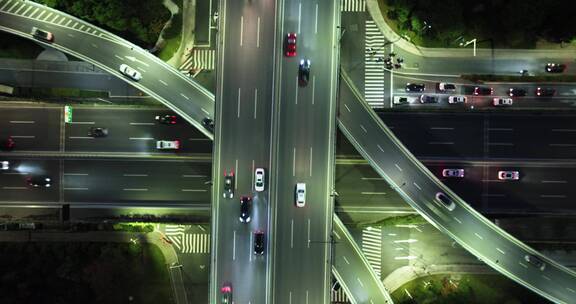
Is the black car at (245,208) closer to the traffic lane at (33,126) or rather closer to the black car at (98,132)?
the black car at (98,132)

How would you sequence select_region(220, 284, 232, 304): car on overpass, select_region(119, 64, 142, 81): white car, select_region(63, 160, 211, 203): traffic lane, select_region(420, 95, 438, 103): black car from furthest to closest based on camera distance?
select_region(63, 160, 211, 203): traffic lane
select_region(420, 95, 438, 103): black car
select_region(119, 64, 142, 81): white car
select_region(220, 284, 232, 304): car on overpass

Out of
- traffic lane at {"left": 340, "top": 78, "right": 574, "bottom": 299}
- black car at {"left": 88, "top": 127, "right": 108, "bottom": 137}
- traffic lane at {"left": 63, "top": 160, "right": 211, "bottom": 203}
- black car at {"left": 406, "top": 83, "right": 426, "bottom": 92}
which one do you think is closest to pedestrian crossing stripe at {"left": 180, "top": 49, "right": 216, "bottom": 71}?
traffic lane at {"left": 63, "top": 160, "right": 211, "bottom": 203}

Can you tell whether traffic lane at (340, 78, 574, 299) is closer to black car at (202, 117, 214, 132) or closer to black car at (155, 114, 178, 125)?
black car at (202, 117, 214, 132)

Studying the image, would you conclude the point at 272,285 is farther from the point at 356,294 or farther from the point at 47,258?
the point at 47,258

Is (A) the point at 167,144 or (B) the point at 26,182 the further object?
(B) the point at 26,182

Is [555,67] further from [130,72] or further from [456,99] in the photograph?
[130,72]

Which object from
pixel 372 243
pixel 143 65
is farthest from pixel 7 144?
pixel 372 243
